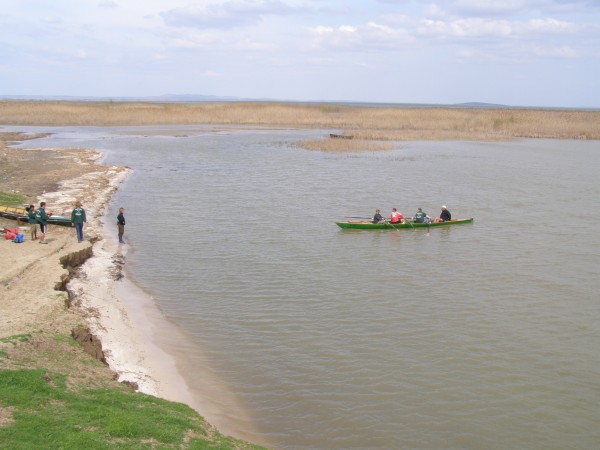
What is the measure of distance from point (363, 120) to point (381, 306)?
247 feet

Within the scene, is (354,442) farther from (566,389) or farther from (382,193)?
(382,193)

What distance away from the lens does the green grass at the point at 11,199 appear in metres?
25.8

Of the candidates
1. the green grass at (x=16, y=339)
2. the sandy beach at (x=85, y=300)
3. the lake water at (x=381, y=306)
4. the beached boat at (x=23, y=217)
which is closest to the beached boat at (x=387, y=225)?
the lake water at (x=381, y=306)

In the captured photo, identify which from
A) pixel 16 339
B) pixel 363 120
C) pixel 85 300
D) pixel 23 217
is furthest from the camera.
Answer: pixel 363 120

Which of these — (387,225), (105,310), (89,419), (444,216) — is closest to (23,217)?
(105,310)

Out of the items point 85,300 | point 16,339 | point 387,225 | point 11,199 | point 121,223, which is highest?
point 11,199

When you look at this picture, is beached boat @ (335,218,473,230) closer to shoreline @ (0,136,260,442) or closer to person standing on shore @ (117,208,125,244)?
person standing on shore @ (117,208,125,244)

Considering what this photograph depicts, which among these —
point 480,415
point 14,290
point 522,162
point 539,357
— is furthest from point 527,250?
point 522,162

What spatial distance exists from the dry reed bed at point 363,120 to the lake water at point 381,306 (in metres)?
27.9

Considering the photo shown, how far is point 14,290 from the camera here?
1523 centimetres

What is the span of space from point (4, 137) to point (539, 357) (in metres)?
63.8

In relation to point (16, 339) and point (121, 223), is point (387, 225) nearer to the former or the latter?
point (121, 223)

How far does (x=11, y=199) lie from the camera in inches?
1046

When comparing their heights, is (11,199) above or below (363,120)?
below
